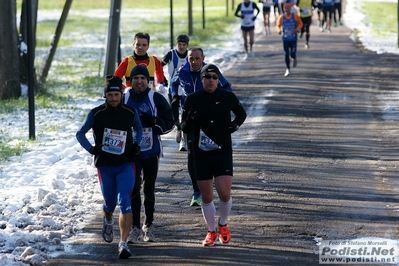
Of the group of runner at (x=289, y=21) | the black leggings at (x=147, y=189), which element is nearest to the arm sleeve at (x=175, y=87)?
the black leggings at (x=147, y=189)

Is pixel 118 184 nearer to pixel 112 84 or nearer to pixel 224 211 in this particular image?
pixel 112 84

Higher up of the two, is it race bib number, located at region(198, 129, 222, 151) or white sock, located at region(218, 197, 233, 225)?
race bib number, located at region(198, 129, 222, 151)

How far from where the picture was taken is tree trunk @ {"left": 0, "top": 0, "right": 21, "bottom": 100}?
19922 millimetres

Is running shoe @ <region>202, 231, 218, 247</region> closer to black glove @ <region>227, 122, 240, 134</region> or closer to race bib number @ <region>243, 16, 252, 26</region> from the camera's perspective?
black glove @ <region>227, 122, 240, 134</region>

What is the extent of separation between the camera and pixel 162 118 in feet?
30.7

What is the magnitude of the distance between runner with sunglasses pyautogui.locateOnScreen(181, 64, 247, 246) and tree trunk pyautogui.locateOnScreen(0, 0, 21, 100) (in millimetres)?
11742

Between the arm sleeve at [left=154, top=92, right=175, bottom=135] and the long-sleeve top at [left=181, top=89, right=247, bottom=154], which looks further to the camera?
the arm sleeve at [left=154, top=92, right=175, bottom=135]

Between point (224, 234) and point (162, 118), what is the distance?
133 centimetres

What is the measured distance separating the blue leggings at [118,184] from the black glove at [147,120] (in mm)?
557

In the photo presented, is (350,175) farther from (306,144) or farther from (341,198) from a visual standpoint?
(306,144)

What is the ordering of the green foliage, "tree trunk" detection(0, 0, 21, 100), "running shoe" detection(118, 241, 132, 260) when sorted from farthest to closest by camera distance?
the green foliage < "tree trunk" detection(0, 0, 21, 100) < "running shoe" detection(118, 241, 132, 260)

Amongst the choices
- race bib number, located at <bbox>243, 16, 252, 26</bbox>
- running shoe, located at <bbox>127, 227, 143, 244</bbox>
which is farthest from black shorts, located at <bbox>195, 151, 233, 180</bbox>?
race bib number, located at <bbox>243, 16, 252, 26</bbox>

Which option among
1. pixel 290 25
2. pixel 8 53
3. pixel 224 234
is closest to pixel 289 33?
pixel 290 25

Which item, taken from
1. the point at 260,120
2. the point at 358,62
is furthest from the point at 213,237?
the point at 358,62
